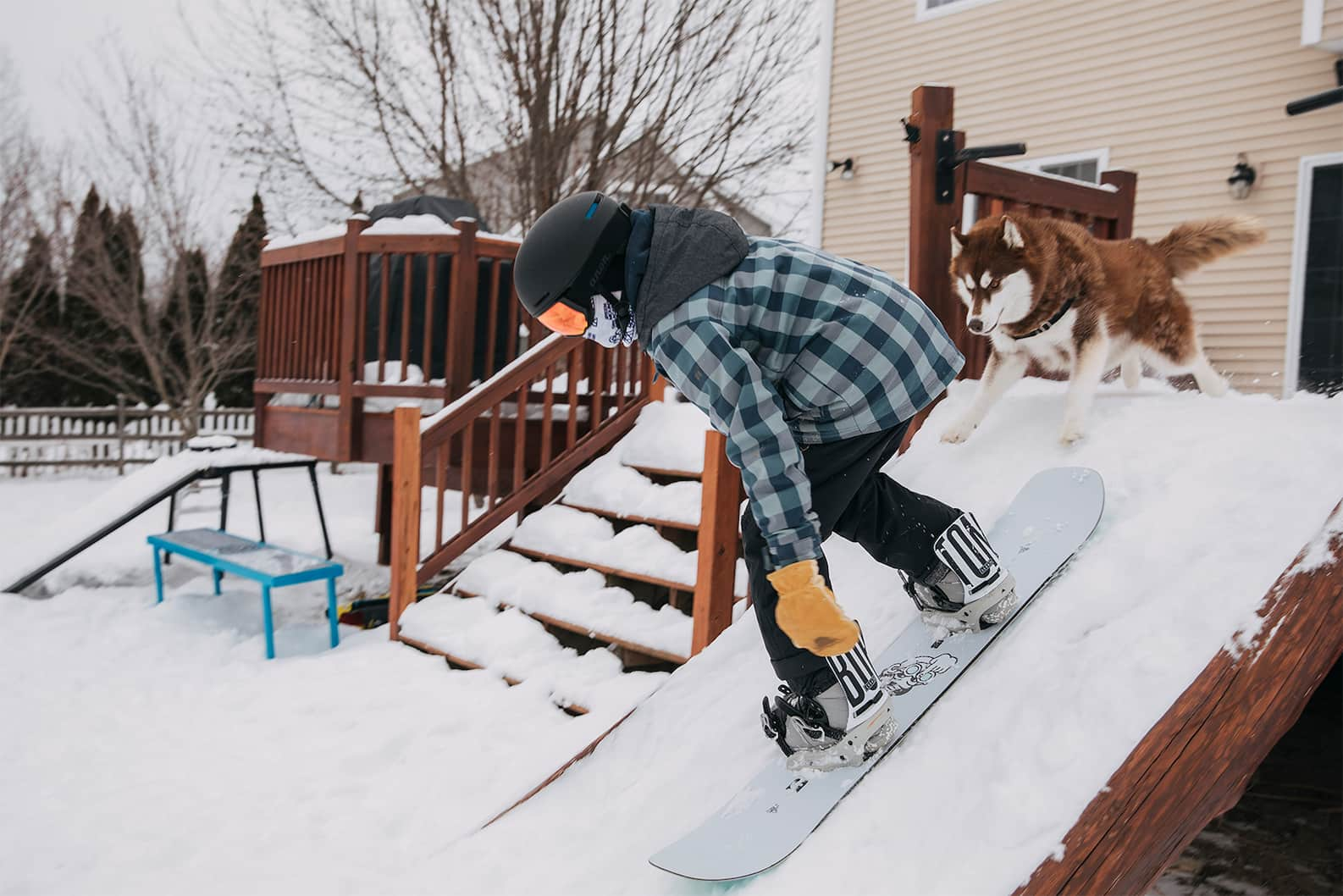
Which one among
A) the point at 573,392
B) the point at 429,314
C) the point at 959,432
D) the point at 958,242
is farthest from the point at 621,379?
the point at 958,242

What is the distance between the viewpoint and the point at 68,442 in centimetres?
1517

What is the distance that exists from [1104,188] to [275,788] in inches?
186

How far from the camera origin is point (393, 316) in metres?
6.63

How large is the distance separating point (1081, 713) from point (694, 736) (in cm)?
116

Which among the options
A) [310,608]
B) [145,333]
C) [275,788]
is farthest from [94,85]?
[275,788]

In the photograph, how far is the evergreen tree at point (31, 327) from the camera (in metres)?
15.2

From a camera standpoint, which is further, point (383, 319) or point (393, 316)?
point (393, 316)

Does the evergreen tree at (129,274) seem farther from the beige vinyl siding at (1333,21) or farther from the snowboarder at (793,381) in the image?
the beige vinyl siding at (1333,21)

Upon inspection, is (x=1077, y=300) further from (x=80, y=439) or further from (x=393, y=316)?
(x=80, y=439)

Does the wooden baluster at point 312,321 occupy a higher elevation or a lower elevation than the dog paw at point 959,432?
higher

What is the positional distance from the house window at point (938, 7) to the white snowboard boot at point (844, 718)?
876 centimetres

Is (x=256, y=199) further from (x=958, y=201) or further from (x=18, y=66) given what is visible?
(x=958, y=201)

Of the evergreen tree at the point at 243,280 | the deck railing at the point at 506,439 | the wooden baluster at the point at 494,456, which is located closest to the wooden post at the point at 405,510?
the deck railing at the point at 506,439

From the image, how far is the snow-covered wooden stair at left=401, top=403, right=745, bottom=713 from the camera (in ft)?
13.1
